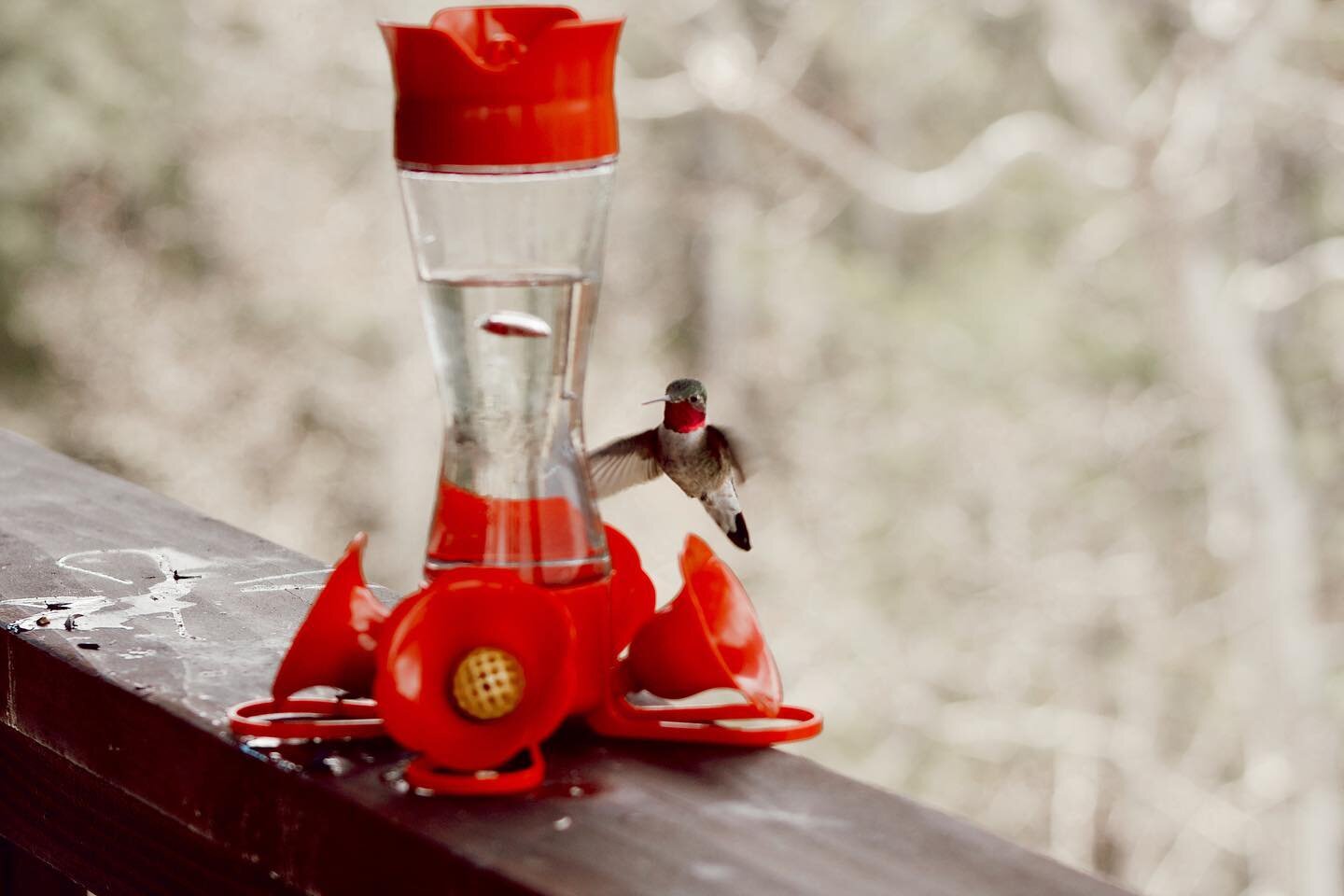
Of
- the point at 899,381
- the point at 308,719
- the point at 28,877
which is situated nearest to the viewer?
the point at 308,719

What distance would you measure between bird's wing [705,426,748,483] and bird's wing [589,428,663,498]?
42 millimetres

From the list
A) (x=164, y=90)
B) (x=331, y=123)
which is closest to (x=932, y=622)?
(x=331, y=123)

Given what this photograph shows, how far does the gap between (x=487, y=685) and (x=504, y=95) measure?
30 cm

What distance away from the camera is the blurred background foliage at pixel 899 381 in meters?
8.88

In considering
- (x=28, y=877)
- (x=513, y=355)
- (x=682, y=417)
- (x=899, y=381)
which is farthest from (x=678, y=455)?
(x=899, y=381)

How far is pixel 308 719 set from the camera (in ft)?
2.90

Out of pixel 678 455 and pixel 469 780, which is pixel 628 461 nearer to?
pixel 678 455

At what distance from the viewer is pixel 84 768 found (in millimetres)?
936

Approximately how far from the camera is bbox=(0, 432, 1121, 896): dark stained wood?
706 millimetres

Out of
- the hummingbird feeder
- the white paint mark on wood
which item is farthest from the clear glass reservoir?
the white paint mark on wood

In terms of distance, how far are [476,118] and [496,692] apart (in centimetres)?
29

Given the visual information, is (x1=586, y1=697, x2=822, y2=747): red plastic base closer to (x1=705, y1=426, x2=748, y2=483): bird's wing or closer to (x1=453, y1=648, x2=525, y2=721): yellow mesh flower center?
(x1=453, y1=648, x2=525, y2=721): yellow mesh flower center

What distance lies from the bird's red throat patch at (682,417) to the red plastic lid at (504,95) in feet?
0.98

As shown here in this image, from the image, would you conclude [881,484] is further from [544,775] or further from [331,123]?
[544,775]
